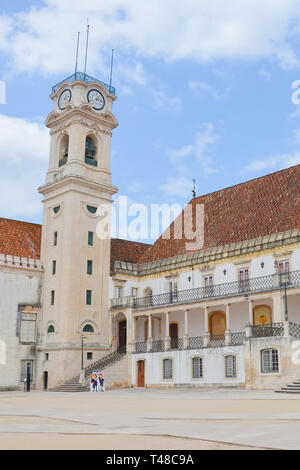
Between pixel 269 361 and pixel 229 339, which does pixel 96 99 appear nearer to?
pixel 229 339

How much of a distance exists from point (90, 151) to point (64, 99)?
4.58 m

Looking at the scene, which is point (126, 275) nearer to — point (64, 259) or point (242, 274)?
point (64, 259)

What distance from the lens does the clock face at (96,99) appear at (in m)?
41.2

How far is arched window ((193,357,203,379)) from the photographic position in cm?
3181

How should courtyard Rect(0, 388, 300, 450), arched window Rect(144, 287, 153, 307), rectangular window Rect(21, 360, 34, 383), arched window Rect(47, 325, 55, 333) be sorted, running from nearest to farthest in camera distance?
courtyard Rect(0, 388, 300, 450)
rectangular window Rect(21, 360, 34, 383)
arched window Rect(47, 325, 55, 333)
arched window Rect(144, 287, 153, 307)

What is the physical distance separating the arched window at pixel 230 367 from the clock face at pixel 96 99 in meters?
22.2

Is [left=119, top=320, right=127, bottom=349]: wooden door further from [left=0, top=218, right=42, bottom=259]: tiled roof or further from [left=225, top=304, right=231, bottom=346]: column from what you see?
[left=225, top=304, right=231, bottom=346]: column

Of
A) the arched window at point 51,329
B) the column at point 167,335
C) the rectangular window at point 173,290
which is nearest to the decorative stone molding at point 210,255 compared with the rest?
the rectangular window at point 173,290

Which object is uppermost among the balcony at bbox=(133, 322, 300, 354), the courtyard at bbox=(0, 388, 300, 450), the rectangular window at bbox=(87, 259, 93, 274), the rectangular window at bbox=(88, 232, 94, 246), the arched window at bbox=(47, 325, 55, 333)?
the rectangular window at bbox=(88, 232, 94, 246)

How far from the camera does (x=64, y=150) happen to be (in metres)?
41.8

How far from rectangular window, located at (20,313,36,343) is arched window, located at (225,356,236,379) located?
48.8ft

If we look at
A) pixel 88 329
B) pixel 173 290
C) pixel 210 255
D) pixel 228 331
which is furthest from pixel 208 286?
pixel 88 329

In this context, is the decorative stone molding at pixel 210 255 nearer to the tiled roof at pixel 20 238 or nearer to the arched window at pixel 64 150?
the tiled roof at pixel 20 238

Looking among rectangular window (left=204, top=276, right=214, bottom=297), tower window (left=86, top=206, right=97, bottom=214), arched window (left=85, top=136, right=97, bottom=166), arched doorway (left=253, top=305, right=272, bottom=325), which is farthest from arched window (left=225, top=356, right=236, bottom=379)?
arched window (left=85, top=136, right=97, bottom=166)
